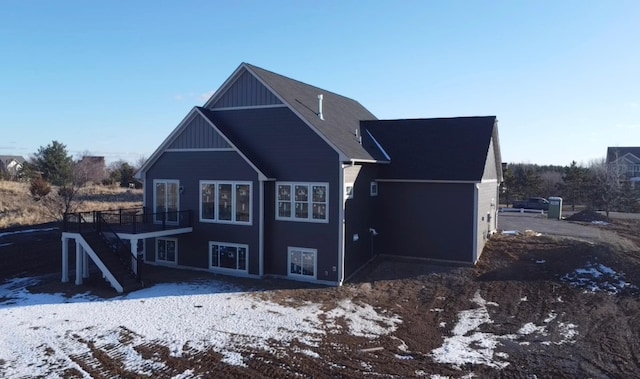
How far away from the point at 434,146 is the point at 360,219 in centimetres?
541

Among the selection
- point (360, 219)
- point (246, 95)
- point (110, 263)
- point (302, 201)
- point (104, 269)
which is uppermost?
point (246, 95)

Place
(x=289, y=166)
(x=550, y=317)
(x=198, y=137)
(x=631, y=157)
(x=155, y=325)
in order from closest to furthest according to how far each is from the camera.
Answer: (x=155, y=325)
(x=550, y=317)
(x=289, y=166)
(x=198, y=137)
(x=631, y=157)

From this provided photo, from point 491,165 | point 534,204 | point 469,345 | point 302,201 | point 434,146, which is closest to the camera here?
point 469,345

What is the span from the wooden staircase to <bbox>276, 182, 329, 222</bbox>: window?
5757mm

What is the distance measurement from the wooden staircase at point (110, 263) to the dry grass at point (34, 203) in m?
18.2

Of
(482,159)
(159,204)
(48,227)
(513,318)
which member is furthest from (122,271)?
(48,227)

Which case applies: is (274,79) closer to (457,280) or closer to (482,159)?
(482,159)

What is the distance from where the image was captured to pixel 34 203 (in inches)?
1492

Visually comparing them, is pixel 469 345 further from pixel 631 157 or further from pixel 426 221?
pixel 631 157

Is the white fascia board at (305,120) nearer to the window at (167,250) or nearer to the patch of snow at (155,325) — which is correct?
the patch of snow at (155,325)

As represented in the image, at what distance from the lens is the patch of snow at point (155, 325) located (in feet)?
32.7

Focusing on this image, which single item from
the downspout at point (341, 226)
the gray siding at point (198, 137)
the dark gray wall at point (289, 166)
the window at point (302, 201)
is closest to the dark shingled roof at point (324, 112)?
the dark gray wall at point (289, 166)

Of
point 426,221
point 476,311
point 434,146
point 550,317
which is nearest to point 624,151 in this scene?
point 434,146

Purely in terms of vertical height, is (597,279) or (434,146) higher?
(434,146)
